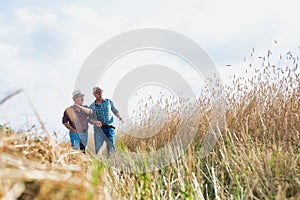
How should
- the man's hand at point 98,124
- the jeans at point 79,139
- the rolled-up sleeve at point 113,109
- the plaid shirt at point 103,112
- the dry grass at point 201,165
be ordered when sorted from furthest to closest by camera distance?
the rolled-up sleeve at point 113,109
the plaid shirt at point 103,112
the jeans at point 79,139
the man's hand at point 98,124
the dry grass at point 201,165

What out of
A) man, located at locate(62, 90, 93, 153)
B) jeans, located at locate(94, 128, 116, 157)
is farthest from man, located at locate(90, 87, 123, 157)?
man, located at locate(62, 90, 93, 153)

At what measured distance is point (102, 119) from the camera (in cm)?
502

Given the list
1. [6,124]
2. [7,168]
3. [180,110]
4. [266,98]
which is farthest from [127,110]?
[7,168]

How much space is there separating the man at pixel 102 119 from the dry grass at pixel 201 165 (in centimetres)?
29

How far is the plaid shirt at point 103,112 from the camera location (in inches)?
198

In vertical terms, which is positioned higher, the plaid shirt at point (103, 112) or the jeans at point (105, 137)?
the plaid shirt at point (103, 112)

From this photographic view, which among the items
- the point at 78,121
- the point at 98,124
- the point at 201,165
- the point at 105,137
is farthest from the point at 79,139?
the point at 201,165

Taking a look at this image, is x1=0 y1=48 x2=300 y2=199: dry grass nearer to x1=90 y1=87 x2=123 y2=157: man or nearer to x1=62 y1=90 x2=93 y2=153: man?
x1=90 y1=87 x2=123 y2=157: man

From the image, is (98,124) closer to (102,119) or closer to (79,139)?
(102,119)

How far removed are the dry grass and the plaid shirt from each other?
16.4 inches

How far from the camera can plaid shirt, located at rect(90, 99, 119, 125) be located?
5031 mm

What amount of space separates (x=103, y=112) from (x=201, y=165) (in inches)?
89.0

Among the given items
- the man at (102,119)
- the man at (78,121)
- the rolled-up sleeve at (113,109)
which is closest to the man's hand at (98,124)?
the man at (102,119)

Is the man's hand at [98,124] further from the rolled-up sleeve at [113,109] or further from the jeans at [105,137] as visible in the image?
the rolled-up sleeve at [113,109]
